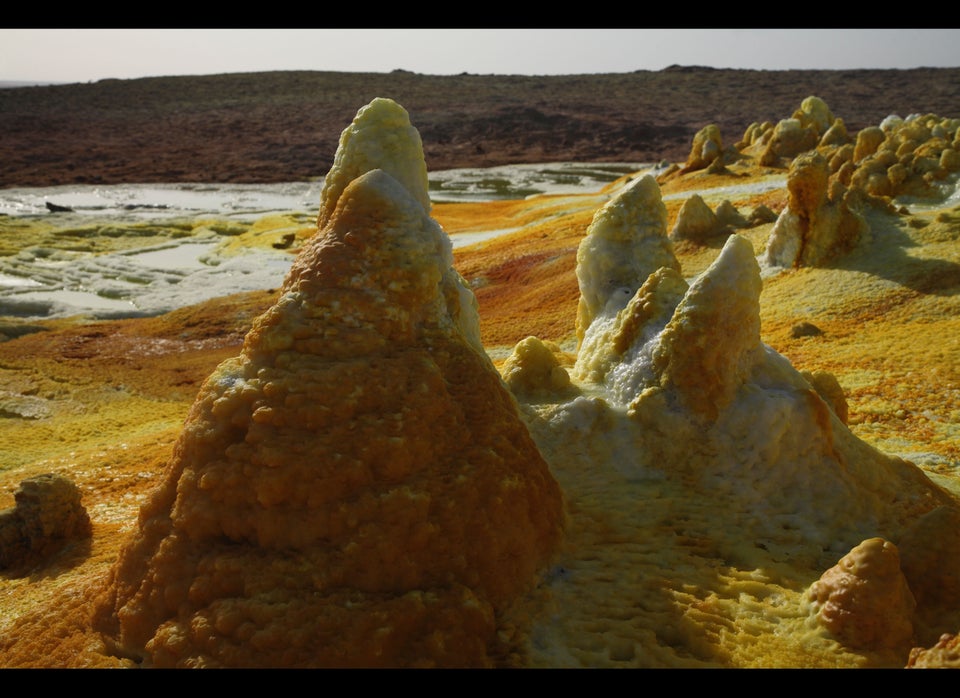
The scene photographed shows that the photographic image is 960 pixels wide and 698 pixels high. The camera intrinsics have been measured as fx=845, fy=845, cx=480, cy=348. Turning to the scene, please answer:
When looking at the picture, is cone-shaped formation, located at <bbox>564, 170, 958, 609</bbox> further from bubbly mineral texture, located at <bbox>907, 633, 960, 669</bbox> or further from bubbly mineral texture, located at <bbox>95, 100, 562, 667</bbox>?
bubbly mineral texture, located at <bbox>907, 633, 960, 669</bbox>

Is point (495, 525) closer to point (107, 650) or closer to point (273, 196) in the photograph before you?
point (107, 650)

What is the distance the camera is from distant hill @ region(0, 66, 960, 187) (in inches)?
2051

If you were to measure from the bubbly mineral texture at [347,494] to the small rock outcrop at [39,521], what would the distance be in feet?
7.38

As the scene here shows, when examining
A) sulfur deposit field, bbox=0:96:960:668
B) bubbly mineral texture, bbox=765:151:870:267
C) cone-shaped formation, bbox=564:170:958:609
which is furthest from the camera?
bubbly mineral texture, bbox=765:151:870:267

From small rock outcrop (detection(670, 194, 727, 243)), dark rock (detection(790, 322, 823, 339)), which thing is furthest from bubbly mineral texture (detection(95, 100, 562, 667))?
small rock outcrop (detection(670, 194, 727, 243))

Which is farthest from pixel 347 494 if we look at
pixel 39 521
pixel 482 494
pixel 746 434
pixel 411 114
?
pixel 411 114

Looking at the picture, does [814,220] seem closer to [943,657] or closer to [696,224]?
[696,224]

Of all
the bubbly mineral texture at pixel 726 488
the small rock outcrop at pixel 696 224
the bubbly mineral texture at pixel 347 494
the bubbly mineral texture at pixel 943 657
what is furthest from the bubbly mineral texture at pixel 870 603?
the small rock outcrop at pixel 696 224

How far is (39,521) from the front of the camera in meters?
6.07

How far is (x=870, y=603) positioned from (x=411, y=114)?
223 ft

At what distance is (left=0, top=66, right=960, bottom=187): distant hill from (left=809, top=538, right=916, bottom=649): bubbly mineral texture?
45.3m

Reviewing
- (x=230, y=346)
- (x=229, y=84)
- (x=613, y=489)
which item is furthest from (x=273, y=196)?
(x=229, y=84)

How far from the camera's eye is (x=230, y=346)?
55.0 ft

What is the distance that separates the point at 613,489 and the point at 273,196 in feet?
126
